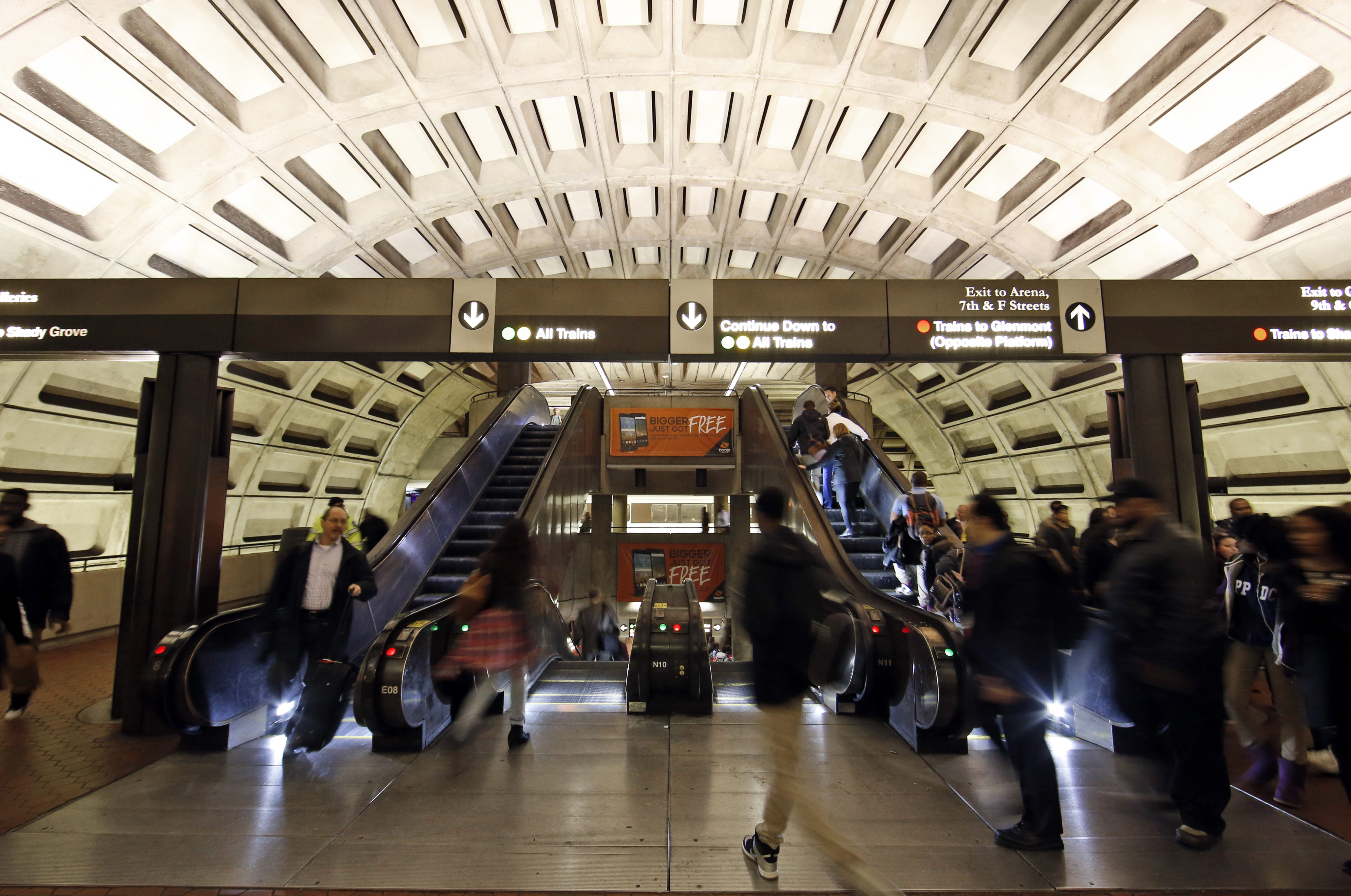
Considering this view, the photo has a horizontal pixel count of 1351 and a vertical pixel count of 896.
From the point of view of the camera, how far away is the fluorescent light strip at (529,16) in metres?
8.22

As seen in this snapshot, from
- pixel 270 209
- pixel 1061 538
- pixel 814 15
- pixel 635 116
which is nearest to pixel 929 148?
pixel 814 15

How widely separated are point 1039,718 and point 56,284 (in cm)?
737

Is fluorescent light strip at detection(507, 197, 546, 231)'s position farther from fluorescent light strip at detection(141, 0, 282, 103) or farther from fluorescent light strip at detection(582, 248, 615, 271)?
fluorescent light strip at detection(141, 0, 282, 103)

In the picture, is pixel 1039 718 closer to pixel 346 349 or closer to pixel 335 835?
pixel 335 835

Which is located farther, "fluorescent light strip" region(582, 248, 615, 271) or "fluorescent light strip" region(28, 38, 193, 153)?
"fluorescent light strip" region(582, 248, 615, 271)

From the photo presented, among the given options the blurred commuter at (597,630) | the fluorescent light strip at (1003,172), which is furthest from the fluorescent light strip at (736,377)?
the blurred commuter at (597,630)

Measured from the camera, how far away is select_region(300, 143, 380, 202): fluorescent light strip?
9750 millimetres

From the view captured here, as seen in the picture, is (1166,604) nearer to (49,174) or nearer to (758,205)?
(758,205)

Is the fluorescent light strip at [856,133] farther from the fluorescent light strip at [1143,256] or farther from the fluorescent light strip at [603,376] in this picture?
the fluorescent light strip at [603,376]

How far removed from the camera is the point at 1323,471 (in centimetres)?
945

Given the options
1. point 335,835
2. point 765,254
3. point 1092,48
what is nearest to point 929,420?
point 765,254

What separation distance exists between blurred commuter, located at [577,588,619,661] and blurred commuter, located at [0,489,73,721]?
6.14 meters

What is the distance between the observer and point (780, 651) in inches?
101

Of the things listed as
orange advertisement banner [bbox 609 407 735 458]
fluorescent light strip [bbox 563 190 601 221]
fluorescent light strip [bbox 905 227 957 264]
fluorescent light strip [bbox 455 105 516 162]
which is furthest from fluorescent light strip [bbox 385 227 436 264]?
fluorescent light strip [bbox 905 227 957 264]
